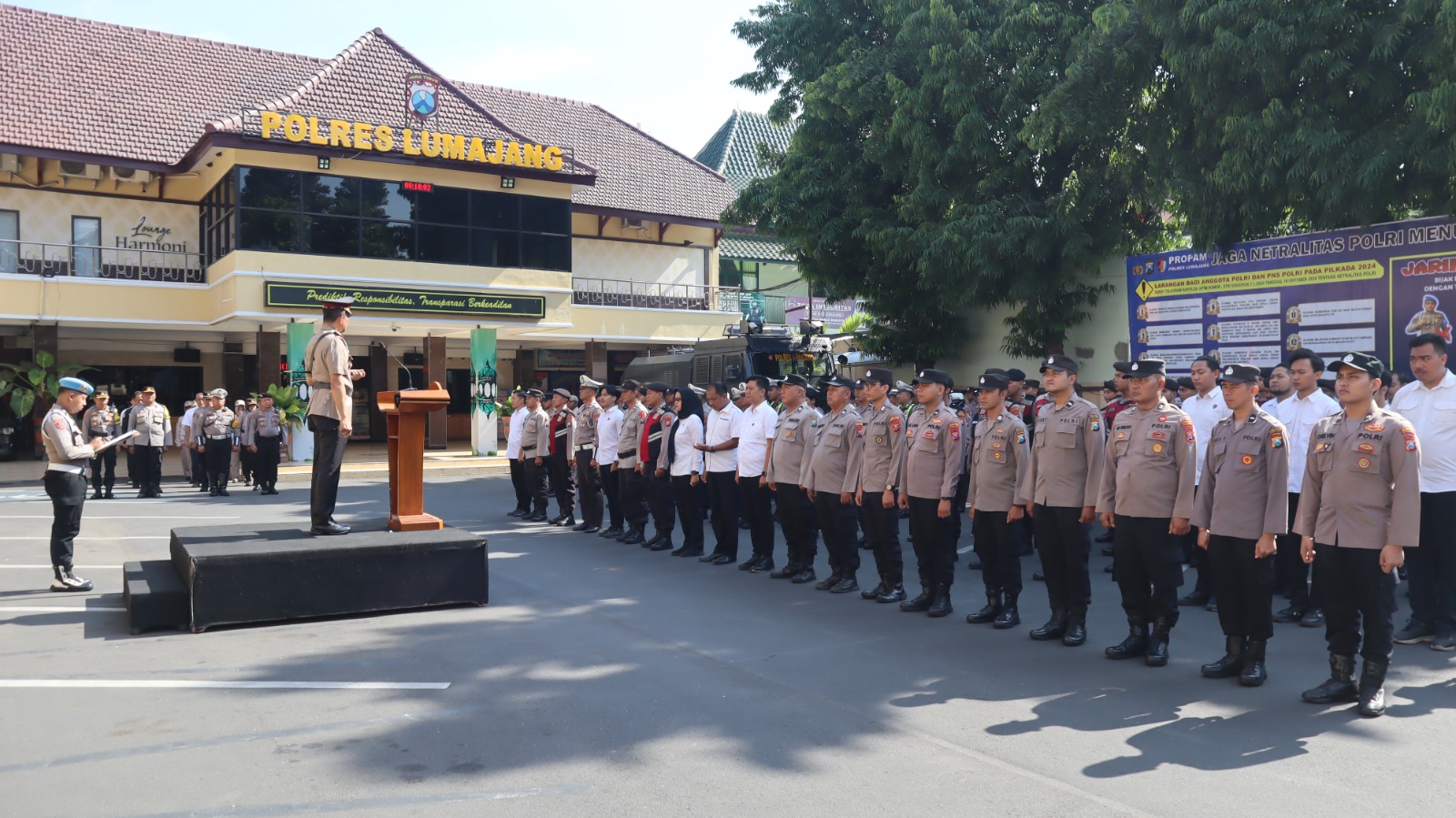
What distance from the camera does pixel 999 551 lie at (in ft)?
25.0

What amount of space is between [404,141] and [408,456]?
1686cm

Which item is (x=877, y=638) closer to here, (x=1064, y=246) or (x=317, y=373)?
(x=317, y=373)

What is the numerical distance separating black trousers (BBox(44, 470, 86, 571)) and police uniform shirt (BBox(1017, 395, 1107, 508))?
7.81 meters

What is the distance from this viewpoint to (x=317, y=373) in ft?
25.6

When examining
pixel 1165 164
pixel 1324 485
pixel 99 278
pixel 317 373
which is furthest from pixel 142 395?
pixel 1324 485

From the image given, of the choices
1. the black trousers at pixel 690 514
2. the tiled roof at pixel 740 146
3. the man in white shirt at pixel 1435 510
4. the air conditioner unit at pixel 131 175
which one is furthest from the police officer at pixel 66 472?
the tiled roof at pixel 740 146

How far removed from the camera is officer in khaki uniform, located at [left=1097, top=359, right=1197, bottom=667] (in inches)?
253

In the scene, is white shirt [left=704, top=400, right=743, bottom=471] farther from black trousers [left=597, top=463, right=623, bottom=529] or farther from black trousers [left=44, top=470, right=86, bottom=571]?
black trousers [left=44, top=470, right=86, bottom=571]

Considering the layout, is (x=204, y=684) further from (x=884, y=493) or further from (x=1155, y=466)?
(x=1155, y=466)

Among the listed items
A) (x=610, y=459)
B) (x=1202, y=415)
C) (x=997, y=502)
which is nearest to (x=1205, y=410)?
(x=1202, y=415)

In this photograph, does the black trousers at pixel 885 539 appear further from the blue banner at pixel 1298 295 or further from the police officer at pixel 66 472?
the police officer at pixel 66 472

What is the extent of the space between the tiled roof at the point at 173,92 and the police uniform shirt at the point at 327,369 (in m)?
16.2

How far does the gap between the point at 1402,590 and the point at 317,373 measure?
9265 millimetres

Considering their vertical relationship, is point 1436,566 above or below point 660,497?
below
